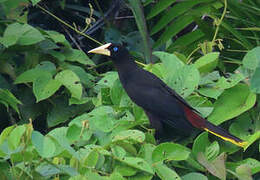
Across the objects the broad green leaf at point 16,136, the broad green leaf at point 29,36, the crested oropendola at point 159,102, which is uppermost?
the broad green leaf at point 16,136

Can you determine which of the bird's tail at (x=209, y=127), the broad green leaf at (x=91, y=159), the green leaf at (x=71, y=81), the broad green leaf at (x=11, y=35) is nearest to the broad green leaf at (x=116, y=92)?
the green leaf at (x=71, y=81)

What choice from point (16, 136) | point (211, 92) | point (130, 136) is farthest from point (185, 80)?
point (16, 136)

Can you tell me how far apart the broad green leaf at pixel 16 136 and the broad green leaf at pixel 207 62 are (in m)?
1.11

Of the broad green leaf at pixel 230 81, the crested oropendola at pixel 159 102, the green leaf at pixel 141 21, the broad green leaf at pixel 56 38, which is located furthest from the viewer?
the green leaf at pixel 141 21

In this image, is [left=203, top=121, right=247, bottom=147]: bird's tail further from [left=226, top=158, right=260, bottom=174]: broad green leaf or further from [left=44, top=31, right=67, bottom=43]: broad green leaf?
[left=44, top=31, right=67, bottom=43]: broad green leaf

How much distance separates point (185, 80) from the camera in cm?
314

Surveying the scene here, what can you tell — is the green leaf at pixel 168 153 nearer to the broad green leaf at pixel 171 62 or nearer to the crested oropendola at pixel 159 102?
the crested oropendola at pixel 159 102

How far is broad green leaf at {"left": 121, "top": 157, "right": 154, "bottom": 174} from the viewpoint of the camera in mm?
2523

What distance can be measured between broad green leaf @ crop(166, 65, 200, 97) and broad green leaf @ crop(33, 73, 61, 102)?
0.54 metres

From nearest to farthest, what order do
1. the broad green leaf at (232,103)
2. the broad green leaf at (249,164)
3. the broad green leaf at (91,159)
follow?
the broad green leaf at (91,159)
the broad green leaf at (249,164)
the broad green leaf at (232,103)

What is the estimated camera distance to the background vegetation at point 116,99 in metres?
2.52

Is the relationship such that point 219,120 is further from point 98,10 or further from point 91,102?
point 98,10

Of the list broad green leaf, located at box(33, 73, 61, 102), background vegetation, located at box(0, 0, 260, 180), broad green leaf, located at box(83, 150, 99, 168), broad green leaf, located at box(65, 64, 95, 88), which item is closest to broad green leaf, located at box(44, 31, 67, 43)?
background vegetation, located at box(0, 0, 260, 180)

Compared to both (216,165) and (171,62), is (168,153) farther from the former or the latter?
(171,62)
